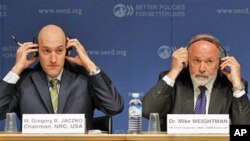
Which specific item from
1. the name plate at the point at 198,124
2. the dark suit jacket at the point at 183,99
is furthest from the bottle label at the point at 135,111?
the dark suit jacket at the point at 183,99

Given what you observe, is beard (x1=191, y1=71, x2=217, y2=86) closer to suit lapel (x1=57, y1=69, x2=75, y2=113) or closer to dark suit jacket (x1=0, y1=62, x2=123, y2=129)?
dark suit jacket (x1=0, y1=62, x2=123, y2=129)

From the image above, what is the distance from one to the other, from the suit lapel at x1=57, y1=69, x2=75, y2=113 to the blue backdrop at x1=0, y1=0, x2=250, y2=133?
140cm

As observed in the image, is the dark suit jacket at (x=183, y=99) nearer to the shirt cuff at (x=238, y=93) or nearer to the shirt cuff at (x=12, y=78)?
the shirt cuff at (x=238, y=93)

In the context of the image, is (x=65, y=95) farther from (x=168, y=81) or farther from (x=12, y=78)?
(x=168, y=81)

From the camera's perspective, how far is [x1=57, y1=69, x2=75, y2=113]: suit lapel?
404 centimetres

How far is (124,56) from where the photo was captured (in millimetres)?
5574

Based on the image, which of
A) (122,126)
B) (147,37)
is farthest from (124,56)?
(122,126)

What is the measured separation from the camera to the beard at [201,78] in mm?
4035

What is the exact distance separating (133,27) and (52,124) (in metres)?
2.50

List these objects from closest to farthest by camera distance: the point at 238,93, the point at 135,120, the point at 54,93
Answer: the point at 135,120, the point at 238,93, the point at 54,93

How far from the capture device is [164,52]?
5543mm

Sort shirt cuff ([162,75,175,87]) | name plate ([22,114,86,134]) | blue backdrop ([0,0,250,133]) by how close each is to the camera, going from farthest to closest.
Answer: blue backdrop ([0,0,250,133]) → shirt cuff ([162,75,175,87]) → name plate ([22,114,86,134])

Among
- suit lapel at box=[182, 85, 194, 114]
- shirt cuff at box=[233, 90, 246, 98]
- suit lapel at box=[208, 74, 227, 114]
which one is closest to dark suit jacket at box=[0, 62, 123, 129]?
suit lapel at box=[182, 85, 194, 114]

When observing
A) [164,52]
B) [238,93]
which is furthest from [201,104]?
[164,52]
